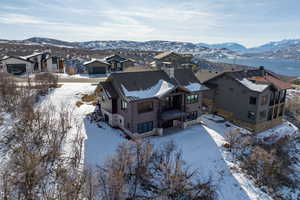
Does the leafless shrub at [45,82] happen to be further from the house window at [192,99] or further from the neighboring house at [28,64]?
the house window at [192,99]

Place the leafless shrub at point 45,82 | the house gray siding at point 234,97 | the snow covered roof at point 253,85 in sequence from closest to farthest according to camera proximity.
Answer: the snow covered roof at point 253,85
the house gray siding at point 234,97
the leafless shrub at point 45,82

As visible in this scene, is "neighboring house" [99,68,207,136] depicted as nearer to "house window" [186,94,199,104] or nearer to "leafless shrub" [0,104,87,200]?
"house window" [186,94,199,104]

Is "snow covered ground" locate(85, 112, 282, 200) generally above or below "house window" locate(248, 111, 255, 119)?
below

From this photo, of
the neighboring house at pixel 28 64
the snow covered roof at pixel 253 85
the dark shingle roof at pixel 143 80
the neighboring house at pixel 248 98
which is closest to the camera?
the dark shingle roof at pixel 143 80

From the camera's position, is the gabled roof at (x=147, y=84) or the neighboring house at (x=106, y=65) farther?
the neighboring house at (x=106, y=65)

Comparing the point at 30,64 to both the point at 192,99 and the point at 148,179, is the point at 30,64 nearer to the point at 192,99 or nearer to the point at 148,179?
the point at 192,99

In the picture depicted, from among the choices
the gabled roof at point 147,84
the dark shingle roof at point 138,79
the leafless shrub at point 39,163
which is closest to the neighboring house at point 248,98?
the gabled roof at point 147,84

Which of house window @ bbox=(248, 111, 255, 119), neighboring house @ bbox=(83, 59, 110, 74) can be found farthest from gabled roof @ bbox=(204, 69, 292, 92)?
neighboring house @ bbox=(83, 59, 110, 74)
